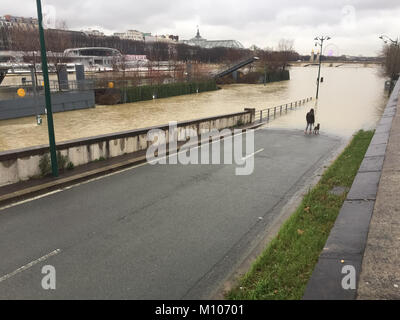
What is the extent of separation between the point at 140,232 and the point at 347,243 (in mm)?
4446

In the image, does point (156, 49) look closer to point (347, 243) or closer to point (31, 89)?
point (31, 89)

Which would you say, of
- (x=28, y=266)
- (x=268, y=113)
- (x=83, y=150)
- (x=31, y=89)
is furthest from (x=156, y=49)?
(x=28, y=266)

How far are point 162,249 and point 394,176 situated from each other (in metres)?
4.82

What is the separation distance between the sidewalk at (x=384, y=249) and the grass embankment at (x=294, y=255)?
52.0 inches

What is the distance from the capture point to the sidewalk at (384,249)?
368cm

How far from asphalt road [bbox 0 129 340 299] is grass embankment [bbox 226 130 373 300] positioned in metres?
0.70

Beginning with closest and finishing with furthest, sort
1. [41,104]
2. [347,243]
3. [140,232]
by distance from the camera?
1. [347,243]
2. [140,232]
3. [41,104]

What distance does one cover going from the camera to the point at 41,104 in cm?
3809

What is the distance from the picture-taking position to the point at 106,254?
6.87 metres

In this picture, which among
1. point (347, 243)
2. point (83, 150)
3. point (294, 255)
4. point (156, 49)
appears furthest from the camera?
point (156, 49)

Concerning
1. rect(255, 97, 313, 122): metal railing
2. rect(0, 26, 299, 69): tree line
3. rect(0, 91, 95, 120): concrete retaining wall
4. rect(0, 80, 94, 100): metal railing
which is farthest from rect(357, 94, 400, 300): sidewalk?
rect(0, 26, 299, 69): tree line

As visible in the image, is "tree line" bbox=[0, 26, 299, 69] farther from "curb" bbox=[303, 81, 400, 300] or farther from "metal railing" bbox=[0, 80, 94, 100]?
"curb" bbox=[303, 81, 400, 300]

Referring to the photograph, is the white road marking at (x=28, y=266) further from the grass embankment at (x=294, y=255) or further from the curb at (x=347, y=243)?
the curb at (x=347, y=243)
